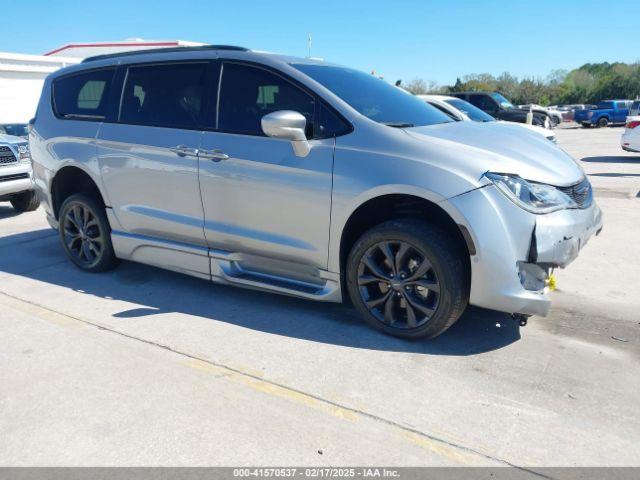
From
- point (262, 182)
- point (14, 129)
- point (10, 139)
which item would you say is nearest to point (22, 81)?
point (14, 129)

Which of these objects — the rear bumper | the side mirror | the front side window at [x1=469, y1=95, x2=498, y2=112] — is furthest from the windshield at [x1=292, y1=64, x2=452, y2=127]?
the front side window at [x1=469, y1=95, x2=498, y2=112]

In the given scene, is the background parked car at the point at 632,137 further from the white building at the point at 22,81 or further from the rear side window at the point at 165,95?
the white building at the point at 22,81

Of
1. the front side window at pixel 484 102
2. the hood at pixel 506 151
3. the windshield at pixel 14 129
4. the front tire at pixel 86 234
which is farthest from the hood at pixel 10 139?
the front side window at pixel 484 102

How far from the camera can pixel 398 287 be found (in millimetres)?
3557

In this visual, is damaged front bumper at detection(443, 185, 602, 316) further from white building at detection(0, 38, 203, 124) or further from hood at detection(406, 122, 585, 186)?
white building at detection(0, 38, 203, 124)

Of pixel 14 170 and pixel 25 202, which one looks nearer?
pixel 14 170

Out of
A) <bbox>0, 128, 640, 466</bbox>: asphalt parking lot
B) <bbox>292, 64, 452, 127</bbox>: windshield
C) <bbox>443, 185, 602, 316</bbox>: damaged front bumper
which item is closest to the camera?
<bbox>0, 128, 640, 466</bbox>: asphalt parking lot

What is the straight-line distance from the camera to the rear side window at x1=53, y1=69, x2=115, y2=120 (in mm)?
4945

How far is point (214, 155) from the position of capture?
4.05m

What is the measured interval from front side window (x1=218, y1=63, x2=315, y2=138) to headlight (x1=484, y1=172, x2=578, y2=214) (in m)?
1.36

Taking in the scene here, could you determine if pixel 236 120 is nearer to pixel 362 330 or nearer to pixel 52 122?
pixel 362 330

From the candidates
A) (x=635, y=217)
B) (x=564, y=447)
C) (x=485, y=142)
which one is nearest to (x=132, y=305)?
(x=485, y=142)

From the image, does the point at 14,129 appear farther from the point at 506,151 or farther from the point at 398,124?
the point at 506,151

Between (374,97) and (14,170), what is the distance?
20.2ft
